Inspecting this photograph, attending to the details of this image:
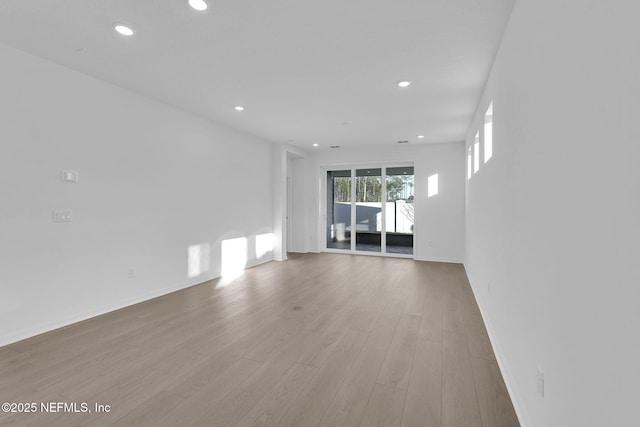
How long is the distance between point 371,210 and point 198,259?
14.2 ft

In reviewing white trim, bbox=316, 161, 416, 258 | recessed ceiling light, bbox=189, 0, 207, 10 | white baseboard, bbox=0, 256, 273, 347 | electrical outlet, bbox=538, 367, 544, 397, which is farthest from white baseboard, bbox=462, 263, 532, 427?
white trim, bbox=316, 161, 416, 258

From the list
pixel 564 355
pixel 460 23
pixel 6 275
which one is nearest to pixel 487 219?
pixel 460 23

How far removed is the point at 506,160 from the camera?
2.21 m

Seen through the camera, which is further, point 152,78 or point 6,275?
point 152,78

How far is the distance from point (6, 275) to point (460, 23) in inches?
172

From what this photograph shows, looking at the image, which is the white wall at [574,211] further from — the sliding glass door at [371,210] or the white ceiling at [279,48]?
the sliding glass door at [371,210]

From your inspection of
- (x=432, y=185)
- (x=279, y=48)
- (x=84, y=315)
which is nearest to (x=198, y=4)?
(x=279, y=48)

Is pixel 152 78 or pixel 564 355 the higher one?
pixel 152 78

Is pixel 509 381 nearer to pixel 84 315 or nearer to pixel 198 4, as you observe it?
pixel 198 4

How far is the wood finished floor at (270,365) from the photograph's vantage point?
1807mm

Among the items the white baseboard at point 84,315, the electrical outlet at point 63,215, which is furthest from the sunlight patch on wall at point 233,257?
the electrical outlet at point 63,215

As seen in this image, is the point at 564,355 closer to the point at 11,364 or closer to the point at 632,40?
the point at 632,40

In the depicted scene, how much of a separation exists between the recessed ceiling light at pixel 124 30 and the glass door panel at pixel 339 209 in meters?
5.79

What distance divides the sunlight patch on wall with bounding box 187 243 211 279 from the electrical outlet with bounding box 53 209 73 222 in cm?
162
